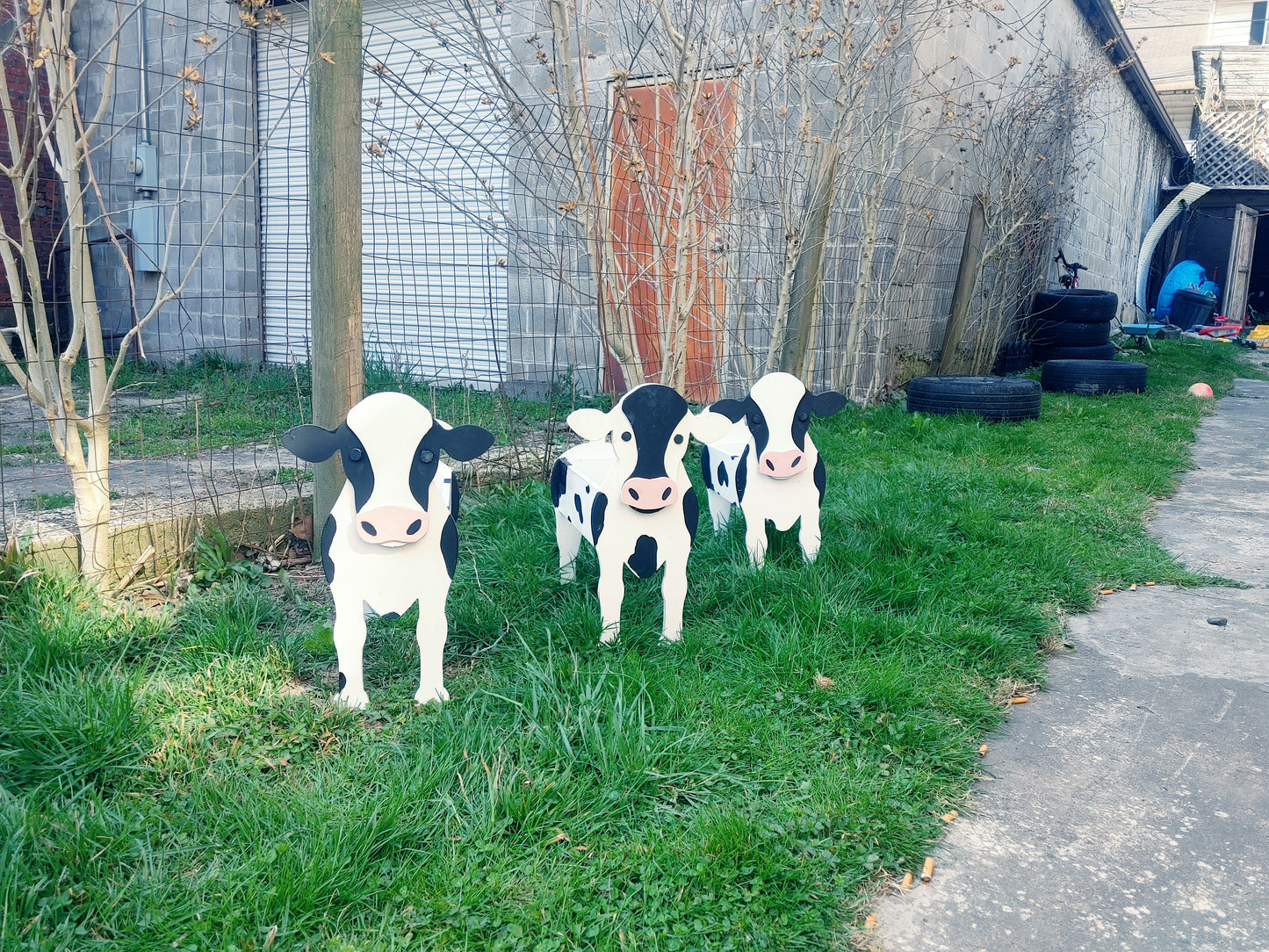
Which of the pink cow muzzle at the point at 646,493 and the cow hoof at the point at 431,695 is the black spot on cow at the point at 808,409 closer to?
the pink cow muzzle at the point at 646,493

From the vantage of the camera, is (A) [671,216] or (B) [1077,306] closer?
(A) [671,216]

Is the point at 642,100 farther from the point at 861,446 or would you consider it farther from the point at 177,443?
the point at 177,443

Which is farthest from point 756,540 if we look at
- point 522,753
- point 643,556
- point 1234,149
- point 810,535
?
point 1234,149

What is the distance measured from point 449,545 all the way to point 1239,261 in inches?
748

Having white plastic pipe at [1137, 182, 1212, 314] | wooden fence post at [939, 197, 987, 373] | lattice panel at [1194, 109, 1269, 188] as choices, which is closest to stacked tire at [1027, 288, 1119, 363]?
wooden fence post at [939, 197, 987, 373]

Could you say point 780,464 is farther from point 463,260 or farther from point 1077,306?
point 1077,306

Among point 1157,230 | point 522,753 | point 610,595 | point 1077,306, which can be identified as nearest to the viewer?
A: point 522,753

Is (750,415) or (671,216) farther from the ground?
(671,216)

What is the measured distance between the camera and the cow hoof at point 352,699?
7.95 ft

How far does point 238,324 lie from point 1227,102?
59.9 ft

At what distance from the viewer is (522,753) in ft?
7.14

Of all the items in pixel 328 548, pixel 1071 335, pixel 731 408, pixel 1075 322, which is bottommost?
pixel 328 548

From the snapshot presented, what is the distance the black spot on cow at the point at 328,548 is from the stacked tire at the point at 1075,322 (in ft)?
27.2

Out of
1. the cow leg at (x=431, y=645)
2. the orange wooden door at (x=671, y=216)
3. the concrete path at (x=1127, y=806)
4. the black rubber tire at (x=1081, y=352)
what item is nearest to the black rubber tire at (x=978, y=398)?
the orange wooden door at (x=671, y=216)
